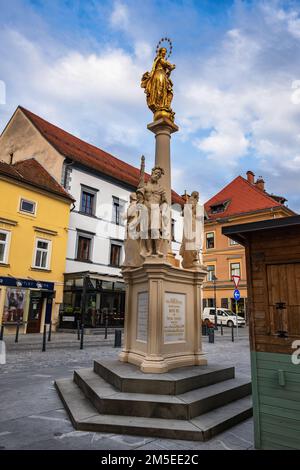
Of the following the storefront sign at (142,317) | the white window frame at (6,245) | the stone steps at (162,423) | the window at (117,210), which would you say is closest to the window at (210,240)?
the window at (117,210)

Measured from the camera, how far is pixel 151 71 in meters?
8.64

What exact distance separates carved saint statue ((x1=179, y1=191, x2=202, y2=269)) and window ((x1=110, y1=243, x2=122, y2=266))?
19.2 m

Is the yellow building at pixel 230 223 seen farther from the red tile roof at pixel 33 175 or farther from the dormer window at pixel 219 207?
the red tile roof at pixel 33 175

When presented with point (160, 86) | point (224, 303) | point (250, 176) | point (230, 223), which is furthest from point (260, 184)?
point (160, 86)

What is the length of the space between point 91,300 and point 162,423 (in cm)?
1948

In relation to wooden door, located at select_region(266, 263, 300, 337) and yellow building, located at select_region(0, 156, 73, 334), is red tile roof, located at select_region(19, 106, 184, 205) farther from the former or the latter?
wooden door, located at select_region(266, 263, 300, 337)

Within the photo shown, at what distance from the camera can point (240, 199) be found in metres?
40.3

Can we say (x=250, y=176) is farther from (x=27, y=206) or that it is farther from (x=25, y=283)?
(x=25, y=283)

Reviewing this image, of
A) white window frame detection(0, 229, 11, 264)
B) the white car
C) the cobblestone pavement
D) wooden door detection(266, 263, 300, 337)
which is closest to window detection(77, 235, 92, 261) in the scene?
white window frame detection(0, 229, 11, 264)

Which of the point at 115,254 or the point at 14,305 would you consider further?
the point at 115,254
